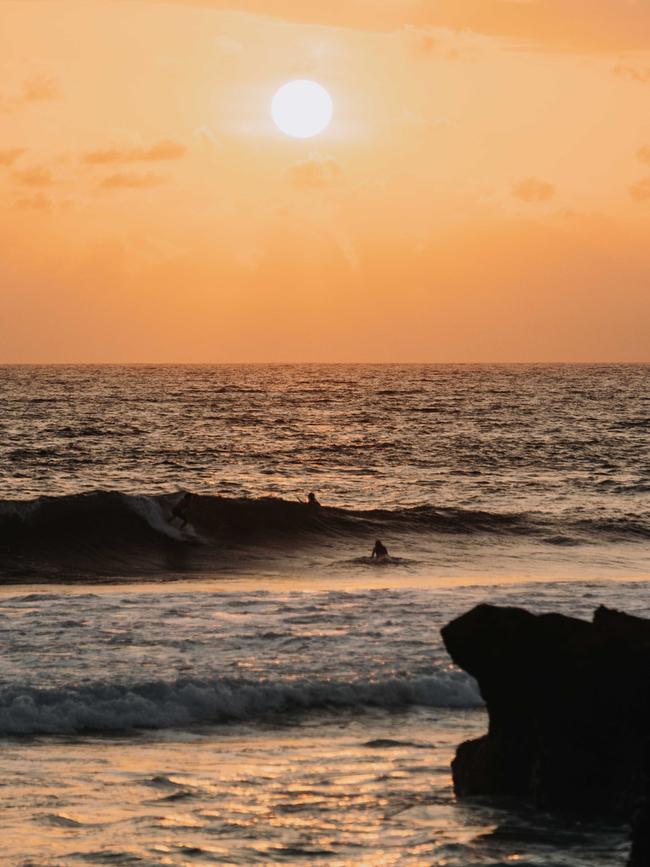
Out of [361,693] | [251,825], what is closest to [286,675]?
[361,693]

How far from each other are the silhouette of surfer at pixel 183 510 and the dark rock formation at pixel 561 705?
2796 cm

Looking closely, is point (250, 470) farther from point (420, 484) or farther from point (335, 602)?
point (335, 602)

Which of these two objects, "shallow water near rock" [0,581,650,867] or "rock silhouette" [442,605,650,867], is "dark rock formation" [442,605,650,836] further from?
"shallow water near rock" [0,581,650,867]

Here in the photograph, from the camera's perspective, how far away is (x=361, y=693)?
16.3 meters

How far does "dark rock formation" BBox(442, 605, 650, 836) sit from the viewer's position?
1058 cm

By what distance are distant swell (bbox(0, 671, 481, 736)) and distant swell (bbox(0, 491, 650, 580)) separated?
1678 cm

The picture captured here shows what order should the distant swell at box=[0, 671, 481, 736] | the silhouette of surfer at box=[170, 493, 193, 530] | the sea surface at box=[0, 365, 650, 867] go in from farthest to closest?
1. the silhouette of surfer at box=[170, 493, 193, 530]
2. the distant swell at box=[0, 671, 481, 736]
3. the sea surface at box=[0, 365, 650, 867]

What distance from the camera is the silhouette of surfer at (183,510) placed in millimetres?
39125

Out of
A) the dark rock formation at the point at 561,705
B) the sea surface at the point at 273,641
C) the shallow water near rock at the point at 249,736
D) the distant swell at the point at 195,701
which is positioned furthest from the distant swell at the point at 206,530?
the dark rock formation at the point at 561,705

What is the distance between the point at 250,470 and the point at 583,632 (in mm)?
46946

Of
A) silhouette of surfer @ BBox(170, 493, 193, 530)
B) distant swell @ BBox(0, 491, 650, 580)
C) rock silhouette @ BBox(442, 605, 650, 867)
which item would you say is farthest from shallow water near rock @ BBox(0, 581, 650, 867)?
silhouette of surfer @ BBox(170, 493, 193, 530)

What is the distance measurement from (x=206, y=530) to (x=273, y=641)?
2014cm

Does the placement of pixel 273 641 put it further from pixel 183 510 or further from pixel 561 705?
pixel 183 510

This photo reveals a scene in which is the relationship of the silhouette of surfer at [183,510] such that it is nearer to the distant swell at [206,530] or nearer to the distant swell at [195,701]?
the distant swell at [206,530]
